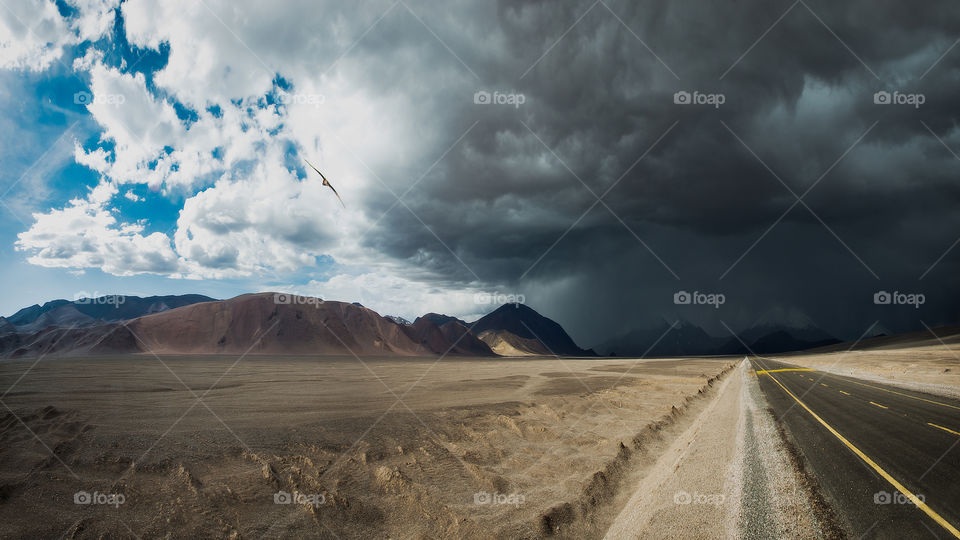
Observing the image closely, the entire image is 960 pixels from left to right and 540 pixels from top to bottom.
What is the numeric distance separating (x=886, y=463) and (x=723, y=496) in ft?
17.5

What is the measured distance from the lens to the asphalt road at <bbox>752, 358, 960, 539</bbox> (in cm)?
672

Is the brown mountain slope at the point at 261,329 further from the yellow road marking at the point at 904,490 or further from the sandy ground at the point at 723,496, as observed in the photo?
the yellow road marking at the point at 904,490

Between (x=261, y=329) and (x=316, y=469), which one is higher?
(x=261, y=329)

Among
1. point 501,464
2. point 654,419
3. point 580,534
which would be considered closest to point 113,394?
point 501,464

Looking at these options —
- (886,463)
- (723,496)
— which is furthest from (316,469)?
(886,463)

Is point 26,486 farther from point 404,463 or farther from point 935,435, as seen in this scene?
point 935,435

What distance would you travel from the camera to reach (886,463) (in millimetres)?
9727

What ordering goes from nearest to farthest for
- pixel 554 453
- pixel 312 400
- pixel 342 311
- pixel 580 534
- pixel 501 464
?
pixel 580 534
pixel 501 464
pixel 554 453
pixel 312 400
pixel 342 311

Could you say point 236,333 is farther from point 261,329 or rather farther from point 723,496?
point 723,496

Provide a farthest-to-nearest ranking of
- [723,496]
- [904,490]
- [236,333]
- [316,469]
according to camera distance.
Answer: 1. [236,333]
2. [316,469]
3. [723,496]
4. [904,490]

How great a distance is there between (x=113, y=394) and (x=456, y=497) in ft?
96.1

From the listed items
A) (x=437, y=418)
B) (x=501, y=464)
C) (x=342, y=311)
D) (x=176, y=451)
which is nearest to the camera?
(x=176, y=451)

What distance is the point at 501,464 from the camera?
42.6 ft

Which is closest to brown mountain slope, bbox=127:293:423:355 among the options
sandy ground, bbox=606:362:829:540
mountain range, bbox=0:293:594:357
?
mountain range, bbox=0:293:594:357
